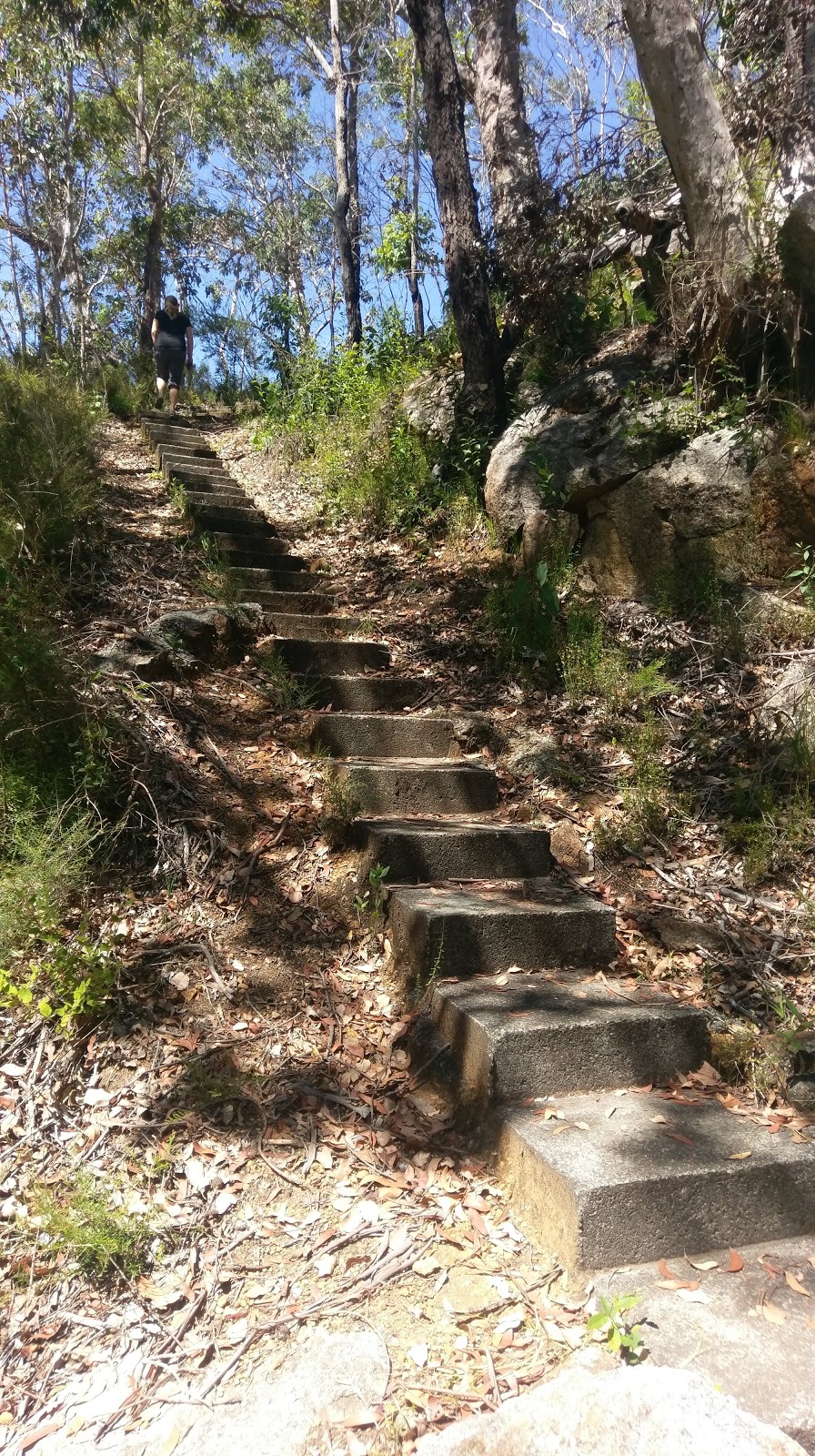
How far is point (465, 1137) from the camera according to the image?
2855 millimetres

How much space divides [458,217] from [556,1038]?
6653 millimetres

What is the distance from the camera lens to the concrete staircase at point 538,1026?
8.00ft

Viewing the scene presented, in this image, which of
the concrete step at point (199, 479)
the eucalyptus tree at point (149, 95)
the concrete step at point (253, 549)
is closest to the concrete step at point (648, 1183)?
the concrete step at point (253, 549)

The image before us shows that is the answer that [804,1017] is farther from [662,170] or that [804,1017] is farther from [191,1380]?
[662,170]

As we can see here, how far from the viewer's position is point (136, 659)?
447 centimetres

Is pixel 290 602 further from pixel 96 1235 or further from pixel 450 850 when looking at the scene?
pixel 96 1235

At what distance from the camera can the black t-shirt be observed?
437 inches

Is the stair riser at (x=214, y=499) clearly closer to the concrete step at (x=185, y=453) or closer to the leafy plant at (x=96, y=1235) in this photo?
the concrete step at (x=185, y=453)

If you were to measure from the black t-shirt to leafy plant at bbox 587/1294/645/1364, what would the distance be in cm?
1165

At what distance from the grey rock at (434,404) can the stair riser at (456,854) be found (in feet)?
15.1

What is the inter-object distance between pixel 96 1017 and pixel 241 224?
28.2 m

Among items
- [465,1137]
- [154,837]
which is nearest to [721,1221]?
[465,1137]

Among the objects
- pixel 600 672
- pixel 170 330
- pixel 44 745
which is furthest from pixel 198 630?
pixel 170 330

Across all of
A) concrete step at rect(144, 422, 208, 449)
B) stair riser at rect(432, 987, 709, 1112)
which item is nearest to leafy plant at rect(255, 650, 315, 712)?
stair riser at rect(432, 987, 709, 1112)
